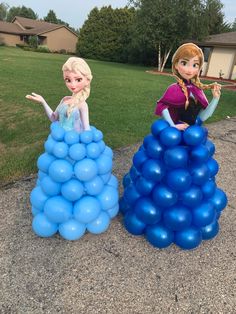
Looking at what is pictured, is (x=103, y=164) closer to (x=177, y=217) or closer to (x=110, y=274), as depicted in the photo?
(x=177, y=217)

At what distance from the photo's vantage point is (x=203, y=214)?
10.5ft

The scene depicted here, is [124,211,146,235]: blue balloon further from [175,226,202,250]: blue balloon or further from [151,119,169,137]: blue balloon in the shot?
[151,119,169,137]: blue balloon

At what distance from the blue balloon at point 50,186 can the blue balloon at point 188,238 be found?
1.34 metres

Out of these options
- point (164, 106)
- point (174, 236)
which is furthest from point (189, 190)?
point (164, 106)

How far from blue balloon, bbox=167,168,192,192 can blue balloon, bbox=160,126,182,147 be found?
28cm

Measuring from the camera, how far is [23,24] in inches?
2181

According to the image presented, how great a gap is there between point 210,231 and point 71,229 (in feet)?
4.99

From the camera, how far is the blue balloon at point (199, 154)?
3.06 meters

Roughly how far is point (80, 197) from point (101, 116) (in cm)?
524

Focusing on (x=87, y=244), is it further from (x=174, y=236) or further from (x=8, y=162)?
(x=8, y=162)

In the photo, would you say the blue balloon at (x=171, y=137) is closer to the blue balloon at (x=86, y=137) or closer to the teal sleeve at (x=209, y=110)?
→ the teal sleeve at (x=209, y=110)

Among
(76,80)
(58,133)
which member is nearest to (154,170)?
(58,133)

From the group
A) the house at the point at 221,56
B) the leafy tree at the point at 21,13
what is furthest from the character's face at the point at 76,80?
the leafy tree at the point at 21,13

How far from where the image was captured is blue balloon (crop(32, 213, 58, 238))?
3.20 metres
